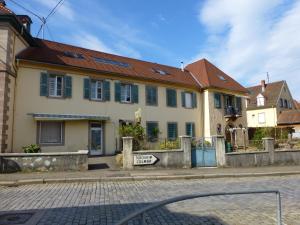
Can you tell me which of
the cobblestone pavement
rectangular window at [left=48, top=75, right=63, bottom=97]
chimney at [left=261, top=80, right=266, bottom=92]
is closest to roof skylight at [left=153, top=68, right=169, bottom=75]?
rectangular window at [left=48, top=75, right=63, bottom=97]

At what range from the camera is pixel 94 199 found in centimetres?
811

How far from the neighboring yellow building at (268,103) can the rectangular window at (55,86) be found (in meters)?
28.9

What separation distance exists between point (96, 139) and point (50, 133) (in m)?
3.24

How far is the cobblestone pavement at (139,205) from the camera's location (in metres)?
6.04

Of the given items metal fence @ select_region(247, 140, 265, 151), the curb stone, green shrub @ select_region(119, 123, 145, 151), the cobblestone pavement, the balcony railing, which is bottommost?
the cobblestone pavement

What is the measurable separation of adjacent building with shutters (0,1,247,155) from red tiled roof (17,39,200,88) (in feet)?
0.17

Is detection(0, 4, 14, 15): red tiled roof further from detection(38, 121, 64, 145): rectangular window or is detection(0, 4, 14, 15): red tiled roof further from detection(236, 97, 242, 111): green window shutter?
detection(236, 97, 242, 111): green window shutter

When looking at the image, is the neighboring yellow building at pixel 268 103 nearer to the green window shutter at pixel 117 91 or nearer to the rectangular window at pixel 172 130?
the rectangular window at pixel 172 130

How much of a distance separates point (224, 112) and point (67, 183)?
19844mm

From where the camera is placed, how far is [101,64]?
22.4 m

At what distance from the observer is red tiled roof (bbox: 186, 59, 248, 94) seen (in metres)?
27.7

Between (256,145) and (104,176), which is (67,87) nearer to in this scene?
(104,176)

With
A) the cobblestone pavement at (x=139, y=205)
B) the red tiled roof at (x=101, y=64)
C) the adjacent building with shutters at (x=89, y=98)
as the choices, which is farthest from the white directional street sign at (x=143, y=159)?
the red tiled roof at (x=101, y=64)

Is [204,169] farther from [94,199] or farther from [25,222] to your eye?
[25,222]
